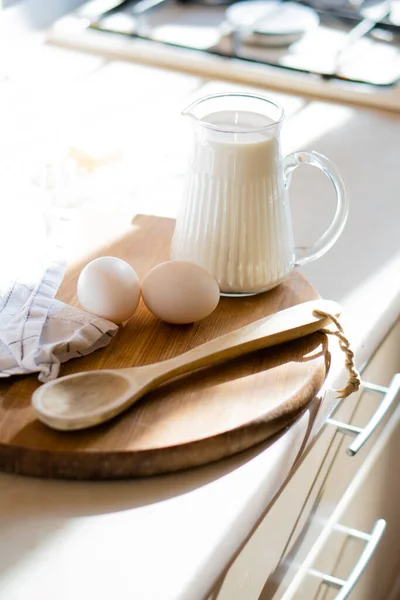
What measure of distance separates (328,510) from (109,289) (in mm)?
394

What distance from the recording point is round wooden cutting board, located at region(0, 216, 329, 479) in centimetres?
58

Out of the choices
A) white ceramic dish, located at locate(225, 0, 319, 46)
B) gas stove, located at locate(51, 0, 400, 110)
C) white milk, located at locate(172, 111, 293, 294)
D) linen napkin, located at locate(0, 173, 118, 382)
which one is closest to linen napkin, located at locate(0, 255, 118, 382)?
linen napkin, located at locate(0, 173, 118, 382)

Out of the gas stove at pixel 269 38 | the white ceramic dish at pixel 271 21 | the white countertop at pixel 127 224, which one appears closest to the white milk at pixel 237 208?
the white countertop at pixel 127 224

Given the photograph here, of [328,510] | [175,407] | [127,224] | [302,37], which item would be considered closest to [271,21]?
[302,37]

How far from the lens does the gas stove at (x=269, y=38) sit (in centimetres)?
127

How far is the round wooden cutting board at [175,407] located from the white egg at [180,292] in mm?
22

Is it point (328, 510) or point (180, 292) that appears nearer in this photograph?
point (180, 292)

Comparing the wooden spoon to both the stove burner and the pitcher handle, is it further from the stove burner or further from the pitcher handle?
the stove burner

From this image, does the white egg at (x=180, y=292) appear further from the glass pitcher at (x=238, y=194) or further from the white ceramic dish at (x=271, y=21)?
the white ceramic dish at (x=271, y=21)

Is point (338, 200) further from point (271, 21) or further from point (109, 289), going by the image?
point (271, 21)

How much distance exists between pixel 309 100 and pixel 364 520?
0.61 m

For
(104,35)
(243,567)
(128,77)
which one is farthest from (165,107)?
(243,567)

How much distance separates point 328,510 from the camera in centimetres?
90

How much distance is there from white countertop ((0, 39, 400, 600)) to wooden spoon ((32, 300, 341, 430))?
51 millimetres
